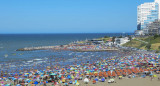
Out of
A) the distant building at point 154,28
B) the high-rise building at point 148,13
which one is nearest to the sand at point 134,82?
the distant building at point 154,28

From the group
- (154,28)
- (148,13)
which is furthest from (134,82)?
(148,13)

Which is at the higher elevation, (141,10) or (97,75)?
(141,10)

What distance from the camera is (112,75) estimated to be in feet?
108

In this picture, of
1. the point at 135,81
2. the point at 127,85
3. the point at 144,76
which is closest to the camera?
the point at 127,85

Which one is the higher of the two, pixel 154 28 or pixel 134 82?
pixel 154 28

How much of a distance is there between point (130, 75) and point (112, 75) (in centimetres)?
298

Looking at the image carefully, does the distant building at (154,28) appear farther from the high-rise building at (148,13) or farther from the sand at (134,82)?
the sand at (134,82)

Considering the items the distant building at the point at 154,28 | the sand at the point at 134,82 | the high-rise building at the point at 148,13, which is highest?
the high-rise building at the point at 148,13

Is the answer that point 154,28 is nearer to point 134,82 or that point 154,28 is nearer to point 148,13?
point 148,13

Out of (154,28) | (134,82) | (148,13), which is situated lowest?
(134,82)

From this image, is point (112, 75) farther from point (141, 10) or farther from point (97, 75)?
point (141, 10)

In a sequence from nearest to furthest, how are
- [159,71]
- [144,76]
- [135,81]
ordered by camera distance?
[135,81] → [144,76] → [159,71]

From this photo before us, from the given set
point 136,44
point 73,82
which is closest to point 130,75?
point 73,82

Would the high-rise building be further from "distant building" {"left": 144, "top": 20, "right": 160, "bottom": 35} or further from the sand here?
the sand
